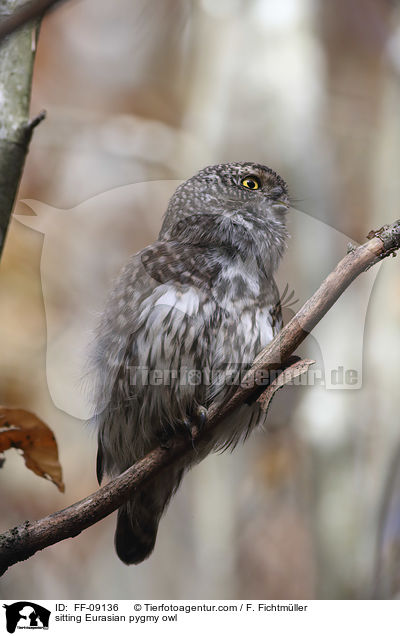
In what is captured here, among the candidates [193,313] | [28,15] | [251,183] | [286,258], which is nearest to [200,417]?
[193,313]

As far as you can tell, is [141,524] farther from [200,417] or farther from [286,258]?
[286,258]

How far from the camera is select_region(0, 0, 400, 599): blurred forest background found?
1.33 m

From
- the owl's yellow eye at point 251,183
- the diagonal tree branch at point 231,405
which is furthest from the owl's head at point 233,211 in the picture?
the diagonal tree branch at point 231,405

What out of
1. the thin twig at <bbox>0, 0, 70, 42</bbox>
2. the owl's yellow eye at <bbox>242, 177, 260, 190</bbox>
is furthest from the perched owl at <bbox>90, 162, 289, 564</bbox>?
the thin twig at <bbox>0, 0, 70, 42</bbox>

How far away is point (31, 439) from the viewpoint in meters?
0.86

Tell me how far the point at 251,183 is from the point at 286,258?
0.59ft

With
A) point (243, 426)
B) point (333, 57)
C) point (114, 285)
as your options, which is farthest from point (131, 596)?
point (333, 57)

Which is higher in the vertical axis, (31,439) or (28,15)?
(28,15)

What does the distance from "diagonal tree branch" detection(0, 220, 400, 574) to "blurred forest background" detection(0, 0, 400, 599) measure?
0.25 meters

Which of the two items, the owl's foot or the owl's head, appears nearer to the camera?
the owl's foot

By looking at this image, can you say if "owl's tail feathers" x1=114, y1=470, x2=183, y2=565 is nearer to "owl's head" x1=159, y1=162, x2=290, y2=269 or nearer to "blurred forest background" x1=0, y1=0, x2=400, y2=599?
"blurred forest background" x1=0, y1=0, x2=400, y2=599

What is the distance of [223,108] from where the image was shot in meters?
1.80

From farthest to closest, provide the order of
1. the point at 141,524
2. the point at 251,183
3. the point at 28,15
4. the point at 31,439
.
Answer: the point at 141,524
the point at 251,183
the point at 31,439
the point at 28,15
